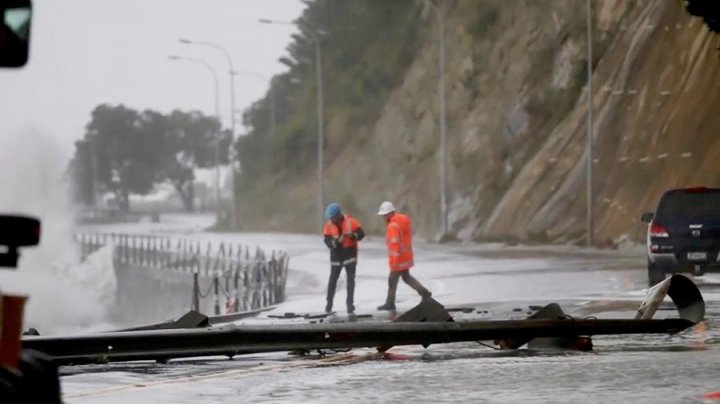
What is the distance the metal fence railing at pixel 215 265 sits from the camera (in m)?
35.8

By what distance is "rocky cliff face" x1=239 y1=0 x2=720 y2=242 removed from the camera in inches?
2040

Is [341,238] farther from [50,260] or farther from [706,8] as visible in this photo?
[50,260]

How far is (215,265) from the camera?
54188mm

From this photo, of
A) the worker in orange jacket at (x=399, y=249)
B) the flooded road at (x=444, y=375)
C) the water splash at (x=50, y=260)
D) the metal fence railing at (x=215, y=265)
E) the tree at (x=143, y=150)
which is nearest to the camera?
the flooded road at (x=444, y=375)

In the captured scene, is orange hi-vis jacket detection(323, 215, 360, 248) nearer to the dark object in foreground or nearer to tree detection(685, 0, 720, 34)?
tree detection(685, 0, 720, 34)

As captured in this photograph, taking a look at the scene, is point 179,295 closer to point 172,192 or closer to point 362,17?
point 362,17

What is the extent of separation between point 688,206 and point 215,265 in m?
27.3

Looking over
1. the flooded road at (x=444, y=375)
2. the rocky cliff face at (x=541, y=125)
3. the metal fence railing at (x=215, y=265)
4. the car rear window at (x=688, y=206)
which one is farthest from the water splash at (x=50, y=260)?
the flooded road at (x=444, y=375)

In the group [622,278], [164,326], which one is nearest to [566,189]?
[622,278]

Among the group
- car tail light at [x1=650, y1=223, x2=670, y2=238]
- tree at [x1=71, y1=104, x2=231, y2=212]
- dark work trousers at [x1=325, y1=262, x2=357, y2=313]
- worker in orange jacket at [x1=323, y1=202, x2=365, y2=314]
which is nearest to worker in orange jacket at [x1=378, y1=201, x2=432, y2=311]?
worker in orange jacket at [x1=323, y1=202, x2=365, y2=314]

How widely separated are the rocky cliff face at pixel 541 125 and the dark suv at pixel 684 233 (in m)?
18.4

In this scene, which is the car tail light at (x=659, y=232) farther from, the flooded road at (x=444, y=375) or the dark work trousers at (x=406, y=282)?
the dark work trousers at (x=406, y=282)

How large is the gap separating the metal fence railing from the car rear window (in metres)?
9.16

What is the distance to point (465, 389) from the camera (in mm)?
12656
